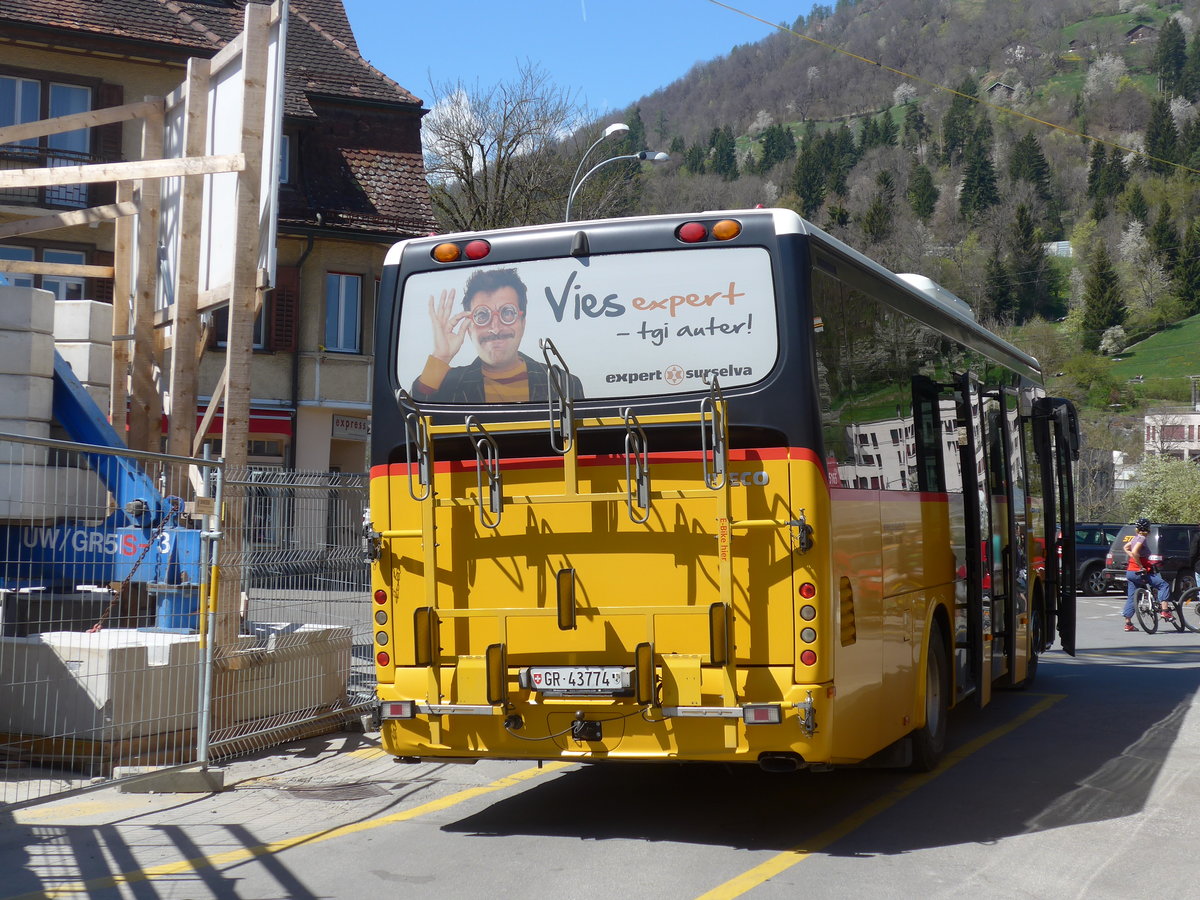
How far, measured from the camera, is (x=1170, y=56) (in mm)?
184625

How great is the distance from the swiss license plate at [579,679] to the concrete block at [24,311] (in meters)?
6.23

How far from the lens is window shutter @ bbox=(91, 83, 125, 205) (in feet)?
91.5

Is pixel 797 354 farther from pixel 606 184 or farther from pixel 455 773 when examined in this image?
pixel 606 184

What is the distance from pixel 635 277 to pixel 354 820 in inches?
129

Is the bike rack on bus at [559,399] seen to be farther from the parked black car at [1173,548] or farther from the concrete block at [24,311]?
the parked black car at [1173,548]

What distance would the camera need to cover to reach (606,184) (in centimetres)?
4103

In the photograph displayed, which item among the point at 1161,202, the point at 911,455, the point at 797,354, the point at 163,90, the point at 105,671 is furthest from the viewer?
the point at 1161,202

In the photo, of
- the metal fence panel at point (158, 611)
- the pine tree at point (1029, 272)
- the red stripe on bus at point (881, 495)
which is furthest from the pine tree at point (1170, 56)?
the metal fence panel at point (158, 611)

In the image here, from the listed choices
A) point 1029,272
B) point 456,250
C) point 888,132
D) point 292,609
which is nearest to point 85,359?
point 292,609

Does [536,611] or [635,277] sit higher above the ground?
[635,277]

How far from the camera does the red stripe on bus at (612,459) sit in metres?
6.94

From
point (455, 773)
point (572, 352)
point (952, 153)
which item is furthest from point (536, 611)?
point (952, 153)

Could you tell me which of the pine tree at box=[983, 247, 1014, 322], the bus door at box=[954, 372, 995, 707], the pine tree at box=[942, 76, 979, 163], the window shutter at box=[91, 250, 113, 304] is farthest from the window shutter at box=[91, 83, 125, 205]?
the pine tree at box=[942, 76, 979, 163]

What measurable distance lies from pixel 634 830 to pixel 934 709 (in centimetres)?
273
